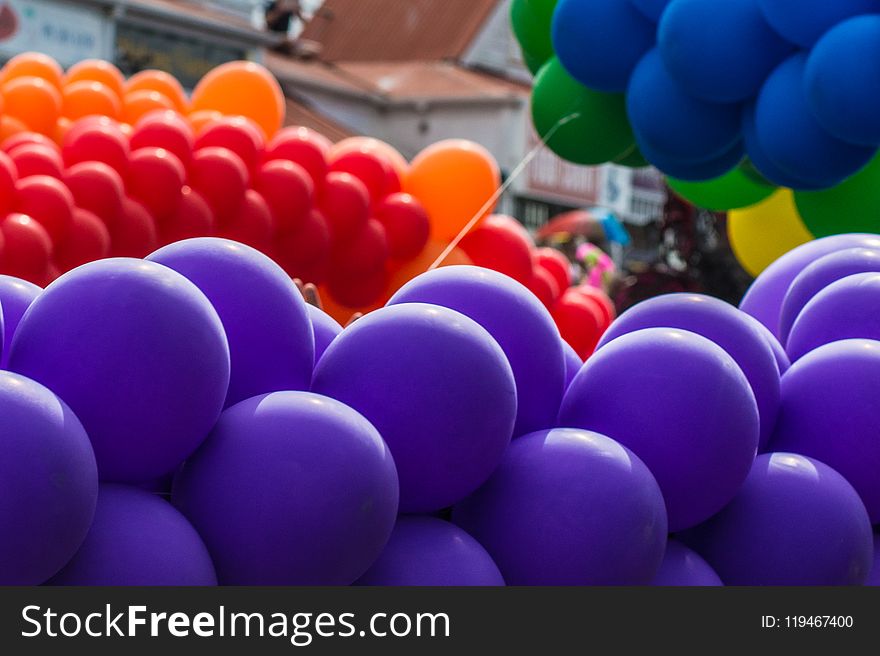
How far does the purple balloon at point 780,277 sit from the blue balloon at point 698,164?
3.04 feet

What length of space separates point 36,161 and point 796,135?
→ 3403mm

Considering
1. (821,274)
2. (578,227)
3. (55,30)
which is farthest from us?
(578,227)

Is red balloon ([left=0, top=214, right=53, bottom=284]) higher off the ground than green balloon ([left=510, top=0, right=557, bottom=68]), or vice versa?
green balloon ([left=510, top=0, right=557, bottom=68])

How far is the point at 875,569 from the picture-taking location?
2.74 metres

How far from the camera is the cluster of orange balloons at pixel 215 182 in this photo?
599 cm

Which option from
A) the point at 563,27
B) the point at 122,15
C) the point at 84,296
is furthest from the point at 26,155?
the point at 122,15

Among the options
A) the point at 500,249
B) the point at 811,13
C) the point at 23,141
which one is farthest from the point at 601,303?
the point at 811,13

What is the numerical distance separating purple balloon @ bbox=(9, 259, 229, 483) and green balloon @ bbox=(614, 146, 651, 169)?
3323 mm

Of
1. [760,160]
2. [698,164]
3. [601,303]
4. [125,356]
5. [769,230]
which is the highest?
[125,356]

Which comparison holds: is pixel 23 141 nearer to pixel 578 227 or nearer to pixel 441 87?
pixel 578 227

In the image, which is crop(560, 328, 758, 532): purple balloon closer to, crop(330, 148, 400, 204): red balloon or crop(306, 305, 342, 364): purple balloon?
crop(306, 305, 342, 364): purple balloon

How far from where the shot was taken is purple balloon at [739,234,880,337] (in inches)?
138

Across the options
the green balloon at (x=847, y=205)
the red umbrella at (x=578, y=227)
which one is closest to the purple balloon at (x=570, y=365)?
the green balloon at (x=847, y=205)

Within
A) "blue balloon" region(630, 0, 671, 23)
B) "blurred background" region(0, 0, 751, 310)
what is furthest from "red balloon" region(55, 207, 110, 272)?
"blurred background" region(0, 0, 751, 310)
